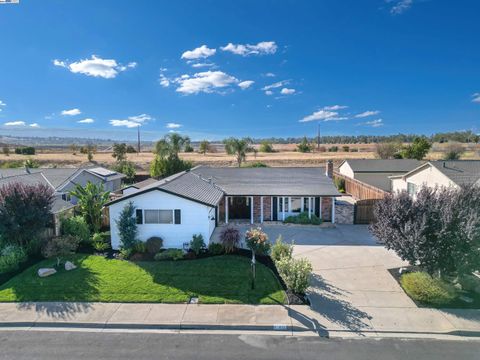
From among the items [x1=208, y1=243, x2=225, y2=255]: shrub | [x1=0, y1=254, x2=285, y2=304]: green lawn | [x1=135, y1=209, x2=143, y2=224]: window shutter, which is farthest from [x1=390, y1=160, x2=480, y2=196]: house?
[x1=135, y1=209, x2=143, y2=224]: window shutter

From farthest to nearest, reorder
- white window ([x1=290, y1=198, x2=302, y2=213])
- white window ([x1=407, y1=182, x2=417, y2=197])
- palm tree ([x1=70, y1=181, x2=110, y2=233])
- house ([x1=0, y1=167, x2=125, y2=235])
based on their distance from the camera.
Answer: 1. house ([x1=0, y1=167, x2=125, y2=235])
2. white window ([x1=407, y1=182, x2=417, y2=197])
3. white window ([x1=290, y1=198, x2=302, y2=213])
4. palm tree ([x1=70, y1=181, x2=110, y2=233])

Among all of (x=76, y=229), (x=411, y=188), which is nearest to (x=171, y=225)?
(x=76, y=229)

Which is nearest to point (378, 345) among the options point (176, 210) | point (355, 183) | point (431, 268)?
point (431, 268)

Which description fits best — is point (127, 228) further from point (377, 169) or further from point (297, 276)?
point (377, 169)

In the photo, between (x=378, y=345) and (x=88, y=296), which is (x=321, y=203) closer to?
(x=378, y=345)

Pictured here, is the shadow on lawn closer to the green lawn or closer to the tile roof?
the green lawn

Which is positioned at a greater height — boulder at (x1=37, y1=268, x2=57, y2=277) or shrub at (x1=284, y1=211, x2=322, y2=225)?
shrub at (x1=284, y1=211, x2=322, y2=225)
